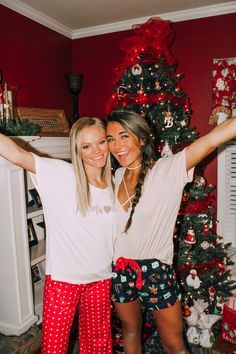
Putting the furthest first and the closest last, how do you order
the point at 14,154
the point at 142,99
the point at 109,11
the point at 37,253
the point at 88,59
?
1. the point at 88,59
2. the point at 109,11
3. the point at 37,253
4. the point at 142,99
5. the point at 14,154

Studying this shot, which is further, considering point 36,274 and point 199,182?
point 36,274

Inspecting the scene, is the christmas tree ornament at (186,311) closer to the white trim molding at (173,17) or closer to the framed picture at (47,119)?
the framed picture at (47,119)

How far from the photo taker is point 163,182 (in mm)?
1488

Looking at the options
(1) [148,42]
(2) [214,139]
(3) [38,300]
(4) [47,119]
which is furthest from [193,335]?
(1) [148,42]

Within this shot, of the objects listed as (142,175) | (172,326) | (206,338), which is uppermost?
(142,175)

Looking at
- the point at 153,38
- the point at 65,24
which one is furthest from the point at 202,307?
the point at 65,24

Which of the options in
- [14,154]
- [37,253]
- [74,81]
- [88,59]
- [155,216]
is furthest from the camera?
[88,59]

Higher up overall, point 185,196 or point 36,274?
point 185,196

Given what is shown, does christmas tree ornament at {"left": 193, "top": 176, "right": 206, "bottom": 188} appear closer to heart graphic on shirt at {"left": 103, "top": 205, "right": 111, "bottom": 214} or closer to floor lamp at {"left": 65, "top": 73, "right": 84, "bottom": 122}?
heart graphic on shirt at {"left": 103, "top": 205, "right": 111, "bottom": 214}

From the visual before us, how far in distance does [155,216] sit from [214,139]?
0.47 metres

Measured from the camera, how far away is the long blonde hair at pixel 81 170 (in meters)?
1.54

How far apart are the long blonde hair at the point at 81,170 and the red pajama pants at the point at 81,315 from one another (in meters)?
0.42

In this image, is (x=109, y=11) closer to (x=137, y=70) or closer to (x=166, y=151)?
(x=137, y=70)

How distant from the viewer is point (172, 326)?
5.03 feet
